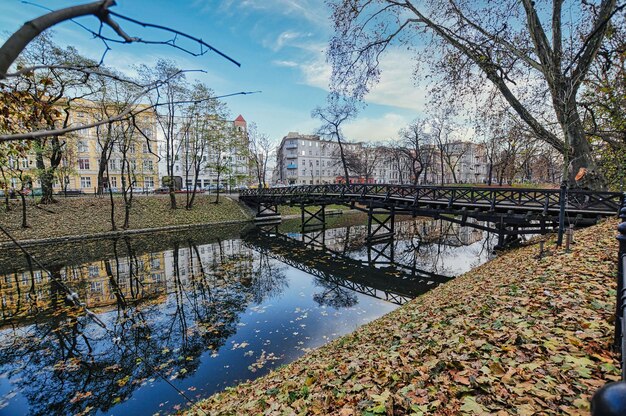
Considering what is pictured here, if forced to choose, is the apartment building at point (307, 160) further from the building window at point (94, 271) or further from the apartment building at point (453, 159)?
the building window at point (94, 271)

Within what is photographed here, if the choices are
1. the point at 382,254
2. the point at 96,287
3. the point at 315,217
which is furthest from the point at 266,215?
the point at 96,287

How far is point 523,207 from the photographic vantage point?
14.5 m

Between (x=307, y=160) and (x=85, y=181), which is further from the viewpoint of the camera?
(x=307, y=160)

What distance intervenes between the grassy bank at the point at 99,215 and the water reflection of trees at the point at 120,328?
383 inches

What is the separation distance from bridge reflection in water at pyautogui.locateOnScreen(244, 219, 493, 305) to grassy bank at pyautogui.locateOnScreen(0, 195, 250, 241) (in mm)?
6747

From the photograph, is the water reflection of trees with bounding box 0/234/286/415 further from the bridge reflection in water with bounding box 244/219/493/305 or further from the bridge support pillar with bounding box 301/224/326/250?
the bridge support pillar with bounding box 301/224/326/250

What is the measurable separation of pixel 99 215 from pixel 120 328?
22193mm

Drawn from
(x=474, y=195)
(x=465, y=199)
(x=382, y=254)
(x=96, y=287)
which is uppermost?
(x=474, y=195)

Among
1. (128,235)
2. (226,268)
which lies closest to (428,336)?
(226,268)

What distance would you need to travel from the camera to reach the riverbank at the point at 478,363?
266 centimetres

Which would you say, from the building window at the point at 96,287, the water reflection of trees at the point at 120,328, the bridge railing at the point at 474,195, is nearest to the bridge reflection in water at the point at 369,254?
the water reflection of trees at the point at 120,328

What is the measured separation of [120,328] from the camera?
851 cm

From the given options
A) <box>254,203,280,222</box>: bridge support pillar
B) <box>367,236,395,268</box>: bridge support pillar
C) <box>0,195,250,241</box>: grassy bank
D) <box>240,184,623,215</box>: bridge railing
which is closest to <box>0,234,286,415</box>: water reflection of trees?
<box>367,236,395,268</box>: bridge support pillar

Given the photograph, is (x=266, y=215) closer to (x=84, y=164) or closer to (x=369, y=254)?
(x=369, y=254)
